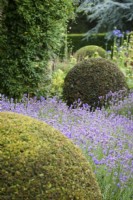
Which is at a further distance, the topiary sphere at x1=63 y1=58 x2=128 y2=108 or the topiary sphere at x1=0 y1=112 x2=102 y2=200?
the topiary sphere at x1=63 y1=58 x2=128 y2=108

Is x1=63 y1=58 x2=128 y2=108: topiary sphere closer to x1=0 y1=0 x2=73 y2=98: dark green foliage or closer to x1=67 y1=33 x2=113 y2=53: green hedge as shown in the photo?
x1=0 y1=0 x2=73 y2=98: dark green foliage

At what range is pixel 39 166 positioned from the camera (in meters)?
2.61

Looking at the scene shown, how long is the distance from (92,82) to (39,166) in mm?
5343

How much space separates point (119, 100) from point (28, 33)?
2059 mm

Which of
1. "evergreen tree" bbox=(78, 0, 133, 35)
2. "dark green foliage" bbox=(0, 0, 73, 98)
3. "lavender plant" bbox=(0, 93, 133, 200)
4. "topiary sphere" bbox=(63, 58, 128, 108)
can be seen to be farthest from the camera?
"evergreen tree" bbox=(78, 0, 133, 35)

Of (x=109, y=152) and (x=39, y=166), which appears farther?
(x=109, y=152)

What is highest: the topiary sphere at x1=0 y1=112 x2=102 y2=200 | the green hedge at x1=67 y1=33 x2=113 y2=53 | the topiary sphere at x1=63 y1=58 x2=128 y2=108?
the topiary sphere at x1=0 y1=112 x2=102 y2=200

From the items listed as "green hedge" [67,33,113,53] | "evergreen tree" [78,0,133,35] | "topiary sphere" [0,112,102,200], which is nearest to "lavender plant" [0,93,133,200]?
"topiary sphere" [0,112,102,200]

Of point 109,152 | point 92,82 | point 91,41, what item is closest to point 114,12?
point 91,41

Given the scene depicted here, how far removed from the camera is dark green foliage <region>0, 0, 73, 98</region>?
282 inches

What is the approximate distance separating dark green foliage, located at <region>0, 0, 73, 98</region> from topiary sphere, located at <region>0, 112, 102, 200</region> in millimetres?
4373

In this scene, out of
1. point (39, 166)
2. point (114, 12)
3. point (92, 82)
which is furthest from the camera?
point (114, 12)

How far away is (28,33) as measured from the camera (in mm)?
7262

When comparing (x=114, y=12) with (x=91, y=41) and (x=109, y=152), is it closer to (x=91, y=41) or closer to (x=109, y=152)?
(x=91, y=41)
